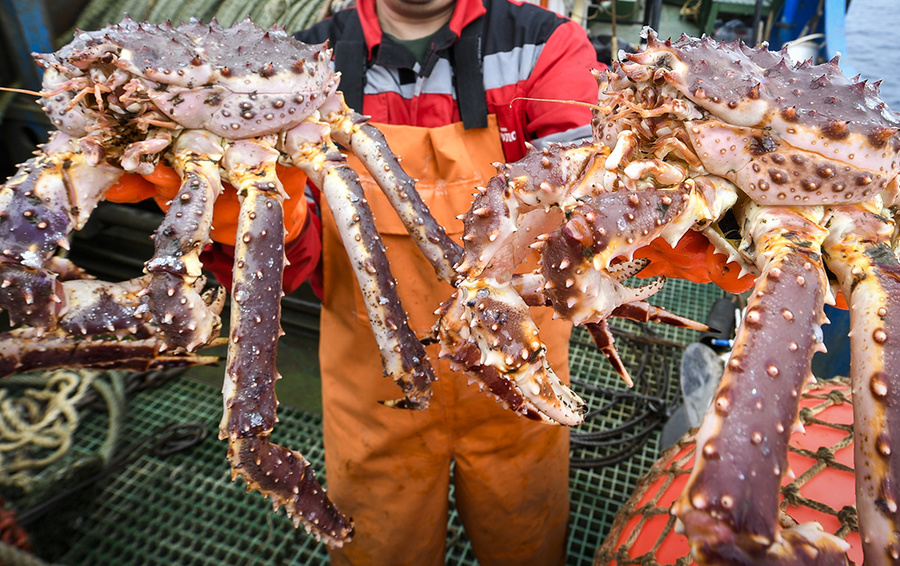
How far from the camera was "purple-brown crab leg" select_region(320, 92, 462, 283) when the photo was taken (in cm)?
132

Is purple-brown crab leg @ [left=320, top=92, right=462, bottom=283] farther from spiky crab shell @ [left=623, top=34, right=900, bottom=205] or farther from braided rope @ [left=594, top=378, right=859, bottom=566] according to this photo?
braided rope @ [left=594, top=378, right=859, bottom=566]

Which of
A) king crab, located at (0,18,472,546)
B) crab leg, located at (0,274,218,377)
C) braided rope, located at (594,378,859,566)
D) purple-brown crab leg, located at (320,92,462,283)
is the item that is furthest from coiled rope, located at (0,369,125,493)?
braided rope, located at (594,378,859,566)

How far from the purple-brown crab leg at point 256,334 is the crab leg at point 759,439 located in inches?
32.7

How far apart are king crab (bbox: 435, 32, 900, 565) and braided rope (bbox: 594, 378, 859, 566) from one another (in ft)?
1.55

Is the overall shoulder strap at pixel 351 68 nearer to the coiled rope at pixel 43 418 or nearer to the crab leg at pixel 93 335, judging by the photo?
the crab leg at pixel 93 335

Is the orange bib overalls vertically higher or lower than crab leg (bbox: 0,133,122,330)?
lower

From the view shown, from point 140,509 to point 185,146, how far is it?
197 cm

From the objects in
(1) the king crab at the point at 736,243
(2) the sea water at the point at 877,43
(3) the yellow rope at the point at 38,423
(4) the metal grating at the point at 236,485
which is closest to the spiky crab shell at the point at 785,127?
(1) the king crab at the point at 736,243

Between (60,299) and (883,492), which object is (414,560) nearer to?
(60,299)

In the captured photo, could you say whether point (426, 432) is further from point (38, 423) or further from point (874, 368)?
point (38, 423)

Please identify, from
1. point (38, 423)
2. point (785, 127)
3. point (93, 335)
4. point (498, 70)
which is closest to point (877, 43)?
point (498, 70)

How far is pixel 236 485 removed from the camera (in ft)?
8.59

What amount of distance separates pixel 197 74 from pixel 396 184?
486 mm

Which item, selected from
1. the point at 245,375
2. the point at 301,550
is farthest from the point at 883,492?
the point at 301,550
